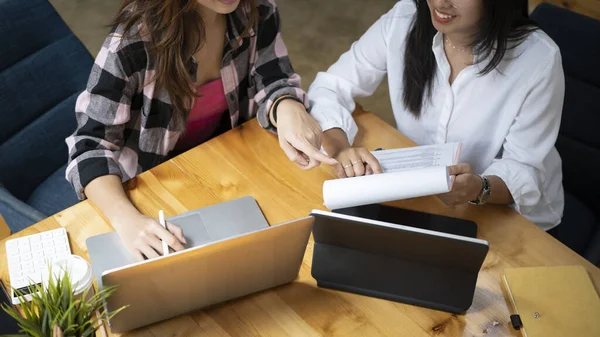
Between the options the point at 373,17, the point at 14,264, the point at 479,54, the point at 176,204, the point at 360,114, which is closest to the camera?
the point at 14,264

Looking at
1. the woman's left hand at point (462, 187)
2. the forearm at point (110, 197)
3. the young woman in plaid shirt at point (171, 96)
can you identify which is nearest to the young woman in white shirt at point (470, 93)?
the woman's left hand at point (462, 187)

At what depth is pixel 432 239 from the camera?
1.31 metres

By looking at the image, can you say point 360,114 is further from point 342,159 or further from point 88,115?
point 88,115

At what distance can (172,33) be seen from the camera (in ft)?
5.27

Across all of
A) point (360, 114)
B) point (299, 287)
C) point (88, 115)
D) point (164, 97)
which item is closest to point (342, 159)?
point (360, 114)

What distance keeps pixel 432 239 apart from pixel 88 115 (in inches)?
33.2

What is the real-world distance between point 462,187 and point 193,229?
2.01 feet

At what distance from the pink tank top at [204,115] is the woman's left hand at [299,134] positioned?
0.68ft

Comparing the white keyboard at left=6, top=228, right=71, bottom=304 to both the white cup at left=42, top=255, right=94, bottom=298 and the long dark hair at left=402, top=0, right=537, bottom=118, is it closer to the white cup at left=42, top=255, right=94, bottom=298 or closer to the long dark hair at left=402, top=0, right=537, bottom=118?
the white cup at left=42, top=255, right=94, bottom=298

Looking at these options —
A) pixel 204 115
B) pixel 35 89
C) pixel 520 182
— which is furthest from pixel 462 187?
pixel 35 89

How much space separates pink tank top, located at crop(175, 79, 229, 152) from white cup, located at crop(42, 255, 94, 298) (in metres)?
0.61

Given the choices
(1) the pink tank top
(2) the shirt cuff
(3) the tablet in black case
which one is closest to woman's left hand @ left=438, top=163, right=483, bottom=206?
(2) the shirt cuff

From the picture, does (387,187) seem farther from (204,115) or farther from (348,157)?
(204,115)

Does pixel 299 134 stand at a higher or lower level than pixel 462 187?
higher
